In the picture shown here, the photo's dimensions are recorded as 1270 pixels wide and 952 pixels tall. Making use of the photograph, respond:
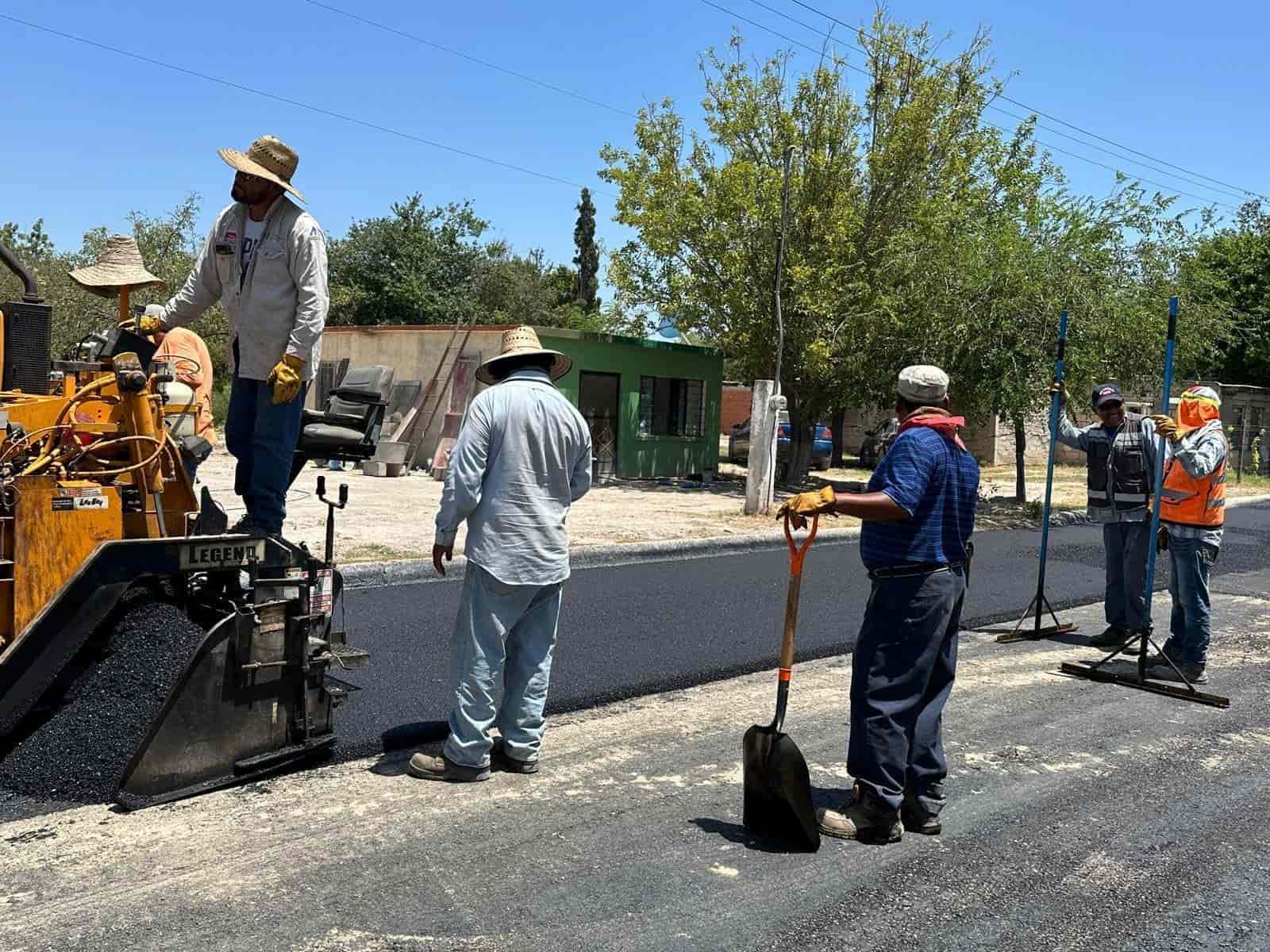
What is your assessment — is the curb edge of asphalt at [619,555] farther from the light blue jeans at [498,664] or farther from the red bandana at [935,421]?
the red bandana at [935,421]

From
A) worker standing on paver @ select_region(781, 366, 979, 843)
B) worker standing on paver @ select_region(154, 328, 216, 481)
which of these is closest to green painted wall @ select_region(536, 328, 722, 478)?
worker standing on paver @ select_region(154, 328, 216, 481)

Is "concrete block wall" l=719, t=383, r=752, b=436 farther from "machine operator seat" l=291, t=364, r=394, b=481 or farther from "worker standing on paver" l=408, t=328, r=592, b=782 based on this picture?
"worker standing on paver" l=408, t=328, r=592, b=782

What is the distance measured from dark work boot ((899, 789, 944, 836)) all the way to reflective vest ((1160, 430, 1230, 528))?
3.84 m

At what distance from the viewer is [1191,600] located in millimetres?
7109

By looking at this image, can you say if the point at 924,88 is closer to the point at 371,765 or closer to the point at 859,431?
the point at 859,431

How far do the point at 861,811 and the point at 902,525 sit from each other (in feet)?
3.62

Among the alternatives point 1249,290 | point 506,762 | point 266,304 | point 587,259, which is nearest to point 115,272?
point 266,304

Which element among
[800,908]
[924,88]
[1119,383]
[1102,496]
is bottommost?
[800,908]

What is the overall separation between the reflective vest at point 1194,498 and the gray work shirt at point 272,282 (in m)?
5.42

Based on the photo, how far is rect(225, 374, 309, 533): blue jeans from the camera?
4895 millimetres

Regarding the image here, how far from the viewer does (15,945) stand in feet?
10.2

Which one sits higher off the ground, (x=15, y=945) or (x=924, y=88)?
(x=924, y=88)

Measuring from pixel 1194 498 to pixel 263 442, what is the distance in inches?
227

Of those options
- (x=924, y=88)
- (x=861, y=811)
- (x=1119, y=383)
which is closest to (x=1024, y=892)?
(x=861, y=811)
